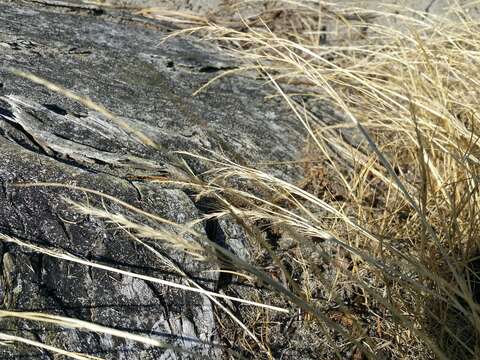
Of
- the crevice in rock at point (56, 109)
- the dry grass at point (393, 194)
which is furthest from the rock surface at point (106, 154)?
the dry grass at point (393, 194)

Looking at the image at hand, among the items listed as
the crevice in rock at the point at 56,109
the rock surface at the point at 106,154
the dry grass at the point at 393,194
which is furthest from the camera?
the crevice in rock at the point at 56,109

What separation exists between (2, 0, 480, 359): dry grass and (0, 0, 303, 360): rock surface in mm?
72

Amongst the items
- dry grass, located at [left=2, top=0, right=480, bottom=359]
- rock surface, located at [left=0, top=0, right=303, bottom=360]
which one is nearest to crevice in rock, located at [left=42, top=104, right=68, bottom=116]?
rock surface, located at [left=0, top=0, right=303, bottom=360]

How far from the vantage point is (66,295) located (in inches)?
50.1

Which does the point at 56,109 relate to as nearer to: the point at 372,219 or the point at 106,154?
the point at 106,154

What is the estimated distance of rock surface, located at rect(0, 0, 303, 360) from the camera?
1272 mm

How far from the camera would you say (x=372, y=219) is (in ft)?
5.84

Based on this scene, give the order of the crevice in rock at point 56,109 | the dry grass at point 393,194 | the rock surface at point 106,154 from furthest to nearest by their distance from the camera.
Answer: the crevice in rock at point 56,109
the dry grass at point 393,194
the rock surface at point 106,154

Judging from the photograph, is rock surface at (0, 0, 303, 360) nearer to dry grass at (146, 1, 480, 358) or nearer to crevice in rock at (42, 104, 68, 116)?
crevice in rock at (42, 104, 68, 116)

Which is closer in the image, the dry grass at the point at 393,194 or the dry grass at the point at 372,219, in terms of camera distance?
the dry grass at the point at 372,219

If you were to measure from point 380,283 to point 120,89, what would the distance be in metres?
0.85

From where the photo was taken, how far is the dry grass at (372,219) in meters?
1.30

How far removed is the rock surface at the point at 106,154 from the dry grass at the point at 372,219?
0.07 meters

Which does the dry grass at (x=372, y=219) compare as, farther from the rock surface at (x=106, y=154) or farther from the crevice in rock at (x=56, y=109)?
the crevice in rock at (x=56, y=109)
